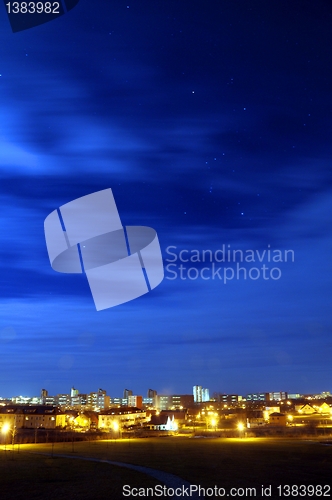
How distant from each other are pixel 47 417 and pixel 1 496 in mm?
54825

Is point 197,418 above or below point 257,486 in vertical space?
below

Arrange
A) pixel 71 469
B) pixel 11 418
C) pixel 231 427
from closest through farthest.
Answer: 1. pixel 71 469
2. pixel 231 427
3. pixel 11 418

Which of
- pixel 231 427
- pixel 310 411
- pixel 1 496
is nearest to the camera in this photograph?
pixel 1 496

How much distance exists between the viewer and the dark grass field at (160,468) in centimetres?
1750

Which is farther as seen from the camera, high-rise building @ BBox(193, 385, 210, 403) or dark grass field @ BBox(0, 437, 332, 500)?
high-rise building @ BBox(193, 385, 210, 403)

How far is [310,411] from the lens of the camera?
10406 cm

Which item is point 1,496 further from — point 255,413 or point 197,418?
point 197,418

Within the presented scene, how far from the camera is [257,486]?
17.5 metres

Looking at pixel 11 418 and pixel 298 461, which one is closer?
pixel 298 461

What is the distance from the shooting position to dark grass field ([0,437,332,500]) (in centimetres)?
1750

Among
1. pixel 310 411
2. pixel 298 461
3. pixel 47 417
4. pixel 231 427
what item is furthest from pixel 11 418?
pixel 310 411

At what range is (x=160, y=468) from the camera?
2312cm

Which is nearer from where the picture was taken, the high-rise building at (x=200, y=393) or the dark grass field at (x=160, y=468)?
the dark grass field at (x=160, y=468)

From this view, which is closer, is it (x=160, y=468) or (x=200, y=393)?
(x=160, y=468)
